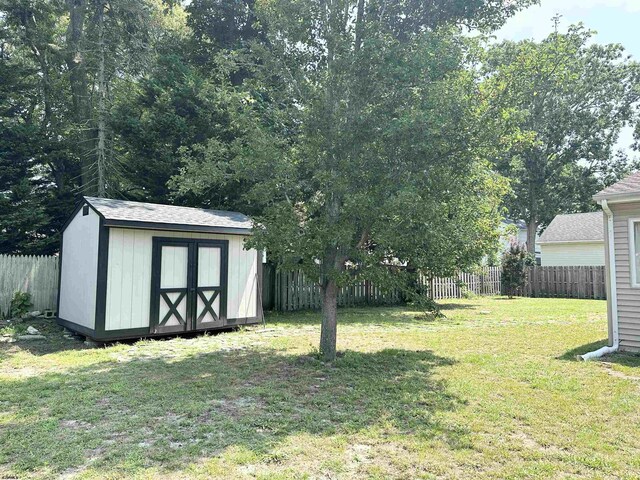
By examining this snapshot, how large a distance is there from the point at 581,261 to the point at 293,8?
833 inches

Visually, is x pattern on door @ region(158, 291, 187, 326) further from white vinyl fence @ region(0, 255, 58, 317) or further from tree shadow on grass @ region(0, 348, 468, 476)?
white vinyl fence @ region(0, 255, 58, 317)

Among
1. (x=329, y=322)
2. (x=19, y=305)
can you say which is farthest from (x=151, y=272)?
(x=19, y=305)

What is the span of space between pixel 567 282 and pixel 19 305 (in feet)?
62.3

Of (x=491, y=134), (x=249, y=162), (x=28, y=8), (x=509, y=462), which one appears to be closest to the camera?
(x=509, y=462)

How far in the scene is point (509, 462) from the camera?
10.0 feet

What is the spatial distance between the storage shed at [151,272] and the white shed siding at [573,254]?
61.4 ft

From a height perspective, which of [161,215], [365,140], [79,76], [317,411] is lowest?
[317,411]

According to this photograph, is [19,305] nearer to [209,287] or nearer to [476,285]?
[209,287]

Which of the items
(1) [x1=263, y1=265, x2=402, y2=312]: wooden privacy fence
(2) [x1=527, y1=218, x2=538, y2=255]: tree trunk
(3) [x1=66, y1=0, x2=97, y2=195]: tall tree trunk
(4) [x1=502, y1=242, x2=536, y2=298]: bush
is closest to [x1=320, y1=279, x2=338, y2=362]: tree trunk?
(1) [x1=263, y1=265, x2=402, y2=312]: wooden privacy fence

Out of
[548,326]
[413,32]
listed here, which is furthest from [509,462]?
[548,326]

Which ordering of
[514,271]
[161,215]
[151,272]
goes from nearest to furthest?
[151,272], [161,215], [514,271]

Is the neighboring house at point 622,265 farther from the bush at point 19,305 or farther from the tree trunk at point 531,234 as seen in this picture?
the tree trunk at point 531,234

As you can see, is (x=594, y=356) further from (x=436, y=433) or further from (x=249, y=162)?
(x=249, y=162)

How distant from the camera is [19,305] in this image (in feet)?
31.8
